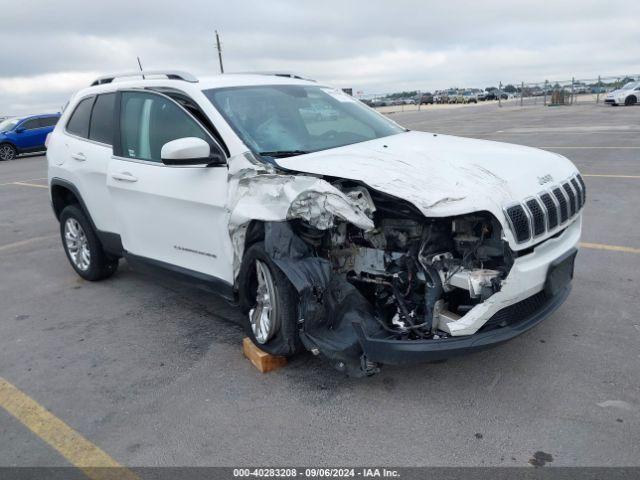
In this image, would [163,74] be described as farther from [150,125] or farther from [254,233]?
[254,233]

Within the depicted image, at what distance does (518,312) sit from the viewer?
10.3ft

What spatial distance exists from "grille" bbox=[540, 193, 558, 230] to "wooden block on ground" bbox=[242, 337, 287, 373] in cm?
189

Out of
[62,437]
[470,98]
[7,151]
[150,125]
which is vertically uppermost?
[470,98]

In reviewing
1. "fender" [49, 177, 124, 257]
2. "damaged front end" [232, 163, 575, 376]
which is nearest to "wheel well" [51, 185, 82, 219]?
"fender" [49, 177, 124, 257]

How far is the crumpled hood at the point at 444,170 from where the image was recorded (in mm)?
2897

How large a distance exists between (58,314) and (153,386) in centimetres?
184

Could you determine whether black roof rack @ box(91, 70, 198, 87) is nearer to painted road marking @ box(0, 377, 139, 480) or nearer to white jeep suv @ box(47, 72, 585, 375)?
white jeep suv @ box(47, 72, 585, 375)

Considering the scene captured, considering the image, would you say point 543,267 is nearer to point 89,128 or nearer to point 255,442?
point 255,442

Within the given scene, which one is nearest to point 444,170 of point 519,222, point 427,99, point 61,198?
point 519,222

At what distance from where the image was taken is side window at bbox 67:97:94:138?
524 cm

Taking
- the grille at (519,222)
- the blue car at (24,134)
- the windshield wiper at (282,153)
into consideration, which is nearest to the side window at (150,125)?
the windshield wiper at (282,153)

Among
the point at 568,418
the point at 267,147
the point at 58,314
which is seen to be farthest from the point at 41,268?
the point at 568,418

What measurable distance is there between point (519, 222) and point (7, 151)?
22.7m

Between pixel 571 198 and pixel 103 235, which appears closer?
pixel 571 198
